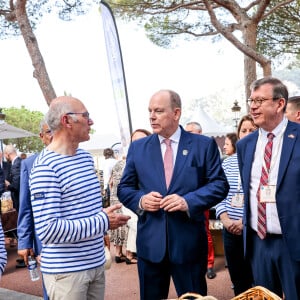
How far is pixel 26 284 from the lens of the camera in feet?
17.1

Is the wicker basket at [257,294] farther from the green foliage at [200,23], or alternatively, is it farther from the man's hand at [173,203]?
the green foliage at [200,23]

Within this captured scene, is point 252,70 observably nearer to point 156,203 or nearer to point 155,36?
point 155,36

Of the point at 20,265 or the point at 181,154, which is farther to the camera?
the point at 20,265

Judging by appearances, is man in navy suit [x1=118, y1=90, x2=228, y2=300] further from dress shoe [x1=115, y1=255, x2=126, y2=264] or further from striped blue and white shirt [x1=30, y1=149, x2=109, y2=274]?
dress shoe [x1=115, y1=255, x2=126, y2=264]

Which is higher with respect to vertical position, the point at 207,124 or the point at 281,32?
the point at 281,32

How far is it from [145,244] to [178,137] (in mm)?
718

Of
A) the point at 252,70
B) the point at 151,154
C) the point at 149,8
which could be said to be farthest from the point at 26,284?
the point at 149,8

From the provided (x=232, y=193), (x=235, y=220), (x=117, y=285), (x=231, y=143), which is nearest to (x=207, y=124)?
(x=117, y=285)

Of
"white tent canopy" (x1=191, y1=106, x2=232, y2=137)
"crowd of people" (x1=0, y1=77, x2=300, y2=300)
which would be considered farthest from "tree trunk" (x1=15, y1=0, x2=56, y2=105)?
"crowd of people" (x1=0, y1=77, x2=300, y2=300)

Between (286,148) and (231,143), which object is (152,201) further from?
(231,143)

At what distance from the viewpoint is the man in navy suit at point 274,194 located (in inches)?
94.3

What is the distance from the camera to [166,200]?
245 centimetres

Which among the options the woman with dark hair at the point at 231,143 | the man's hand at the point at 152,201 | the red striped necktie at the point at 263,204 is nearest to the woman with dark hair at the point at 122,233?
the woman with dark hair at the point at 231,143

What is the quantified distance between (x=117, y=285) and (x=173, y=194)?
9.21ft
